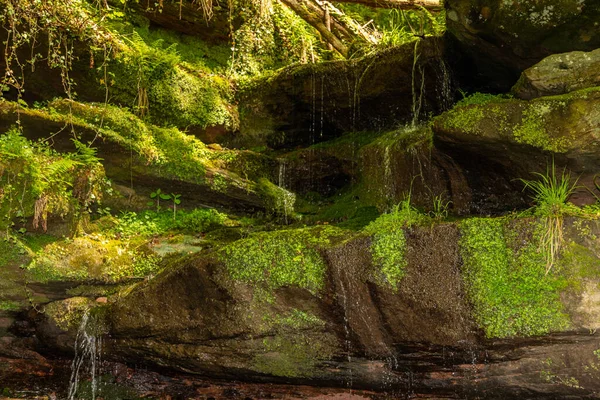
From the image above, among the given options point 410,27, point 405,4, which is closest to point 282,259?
point 410,27

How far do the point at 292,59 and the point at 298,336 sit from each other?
25.7 ft

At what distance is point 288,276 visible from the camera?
6000 mm

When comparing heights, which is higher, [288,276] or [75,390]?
[288,276]

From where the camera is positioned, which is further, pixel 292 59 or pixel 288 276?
pixel 292 59

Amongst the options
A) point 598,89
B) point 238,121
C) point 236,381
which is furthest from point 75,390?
point 598,89

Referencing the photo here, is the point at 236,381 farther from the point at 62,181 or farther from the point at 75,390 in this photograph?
the point at 62,181

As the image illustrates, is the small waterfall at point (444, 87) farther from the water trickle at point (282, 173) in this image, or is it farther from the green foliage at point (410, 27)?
the water trickle at point (282, 173)

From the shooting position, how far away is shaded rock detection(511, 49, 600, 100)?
Result: 6.45m

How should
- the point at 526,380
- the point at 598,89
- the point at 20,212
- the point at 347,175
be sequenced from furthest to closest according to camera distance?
the point at 347,175 → the point at 20,212 → the point at 598,89 → the point at 526,380

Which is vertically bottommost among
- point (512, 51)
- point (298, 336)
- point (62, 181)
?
point (298, 336)

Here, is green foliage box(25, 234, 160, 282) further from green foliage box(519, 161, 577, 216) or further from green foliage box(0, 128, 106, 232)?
green foliage box(519, 161, 577, 216)

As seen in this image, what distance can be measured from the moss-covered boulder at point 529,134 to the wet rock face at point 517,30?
113cm

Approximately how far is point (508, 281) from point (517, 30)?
3.15 metres

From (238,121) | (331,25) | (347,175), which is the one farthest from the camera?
(331,25)
